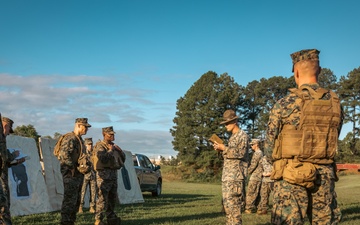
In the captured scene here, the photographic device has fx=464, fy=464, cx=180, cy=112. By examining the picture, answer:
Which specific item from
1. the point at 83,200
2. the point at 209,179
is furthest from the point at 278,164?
the point at 209,179

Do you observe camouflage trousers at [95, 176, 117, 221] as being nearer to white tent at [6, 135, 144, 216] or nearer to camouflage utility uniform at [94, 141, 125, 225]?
camouflage utility uniform at [94, 141, 125, 225]

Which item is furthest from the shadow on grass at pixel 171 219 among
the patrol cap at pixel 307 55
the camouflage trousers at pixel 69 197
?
the patrol cap at pixel 307 55

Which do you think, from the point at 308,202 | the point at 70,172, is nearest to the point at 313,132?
the point at 308,202

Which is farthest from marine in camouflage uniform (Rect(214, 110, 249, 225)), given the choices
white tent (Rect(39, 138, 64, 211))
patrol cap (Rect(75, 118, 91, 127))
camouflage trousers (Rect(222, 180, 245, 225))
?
white tent (Rect(39, 138, 64, 211))

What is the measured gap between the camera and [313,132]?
4.62m

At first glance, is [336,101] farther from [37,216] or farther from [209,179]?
[209,179]

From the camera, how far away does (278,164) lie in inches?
186

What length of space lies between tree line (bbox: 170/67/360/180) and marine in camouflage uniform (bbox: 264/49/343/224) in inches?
2072

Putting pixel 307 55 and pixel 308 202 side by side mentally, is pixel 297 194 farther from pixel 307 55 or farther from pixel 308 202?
pixel 307 55

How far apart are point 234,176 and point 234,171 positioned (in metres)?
0.09

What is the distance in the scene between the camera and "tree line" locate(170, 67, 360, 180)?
5919 cm

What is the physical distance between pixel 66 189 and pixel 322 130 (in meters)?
5.33

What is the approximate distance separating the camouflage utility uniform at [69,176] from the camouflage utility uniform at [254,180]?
19.7ft

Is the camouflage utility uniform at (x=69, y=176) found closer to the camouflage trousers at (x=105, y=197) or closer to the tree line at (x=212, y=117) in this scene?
the camouflage trousers at (x=105, y=197)
